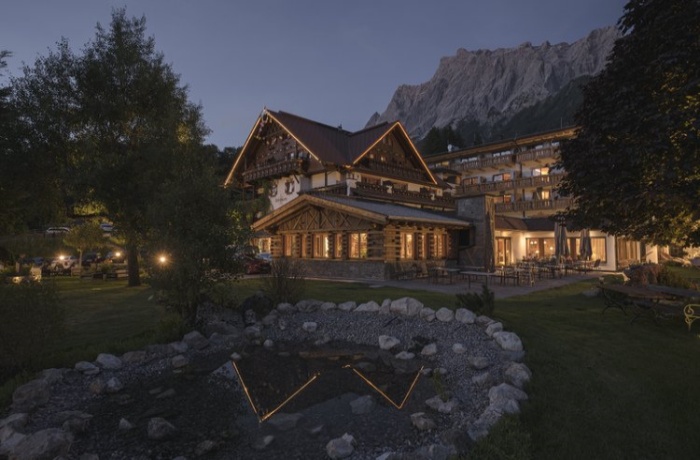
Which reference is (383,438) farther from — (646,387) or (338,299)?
(338,299)

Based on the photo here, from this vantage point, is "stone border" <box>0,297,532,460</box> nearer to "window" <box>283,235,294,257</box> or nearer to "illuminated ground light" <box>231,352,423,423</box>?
"illuminated ground light" <box>231,352,423,423</box>

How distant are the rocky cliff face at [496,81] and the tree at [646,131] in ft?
415

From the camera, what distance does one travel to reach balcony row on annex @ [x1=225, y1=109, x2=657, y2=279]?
71.3 ft

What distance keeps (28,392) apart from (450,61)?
637ft

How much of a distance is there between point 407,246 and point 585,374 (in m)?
15.5

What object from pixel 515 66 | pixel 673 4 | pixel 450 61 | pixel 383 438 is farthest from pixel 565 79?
pixel 383 438

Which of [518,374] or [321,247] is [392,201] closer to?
[321,247]

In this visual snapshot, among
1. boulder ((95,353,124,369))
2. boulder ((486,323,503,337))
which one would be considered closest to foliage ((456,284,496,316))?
boulder ((486,323,503,337))

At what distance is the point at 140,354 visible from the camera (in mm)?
8391

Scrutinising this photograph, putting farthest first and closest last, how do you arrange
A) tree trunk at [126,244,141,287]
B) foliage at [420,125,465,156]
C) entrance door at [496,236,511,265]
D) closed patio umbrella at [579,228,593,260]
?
foliage at [420,125,465,156]
entrance door at [496,236,511,265]
closed patio umbrella at [579,228,593,260]
tree trunk at [126,244,141,287]

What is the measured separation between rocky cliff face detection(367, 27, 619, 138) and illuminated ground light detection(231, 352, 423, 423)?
434ft

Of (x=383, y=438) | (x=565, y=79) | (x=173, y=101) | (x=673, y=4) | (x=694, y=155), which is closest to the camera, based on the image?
(x=383, y=438)

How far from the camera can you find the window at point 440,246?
23.5m

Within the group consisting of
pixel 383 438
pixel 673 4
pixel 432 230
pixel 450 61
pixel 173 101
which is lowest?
pixel 383 438
